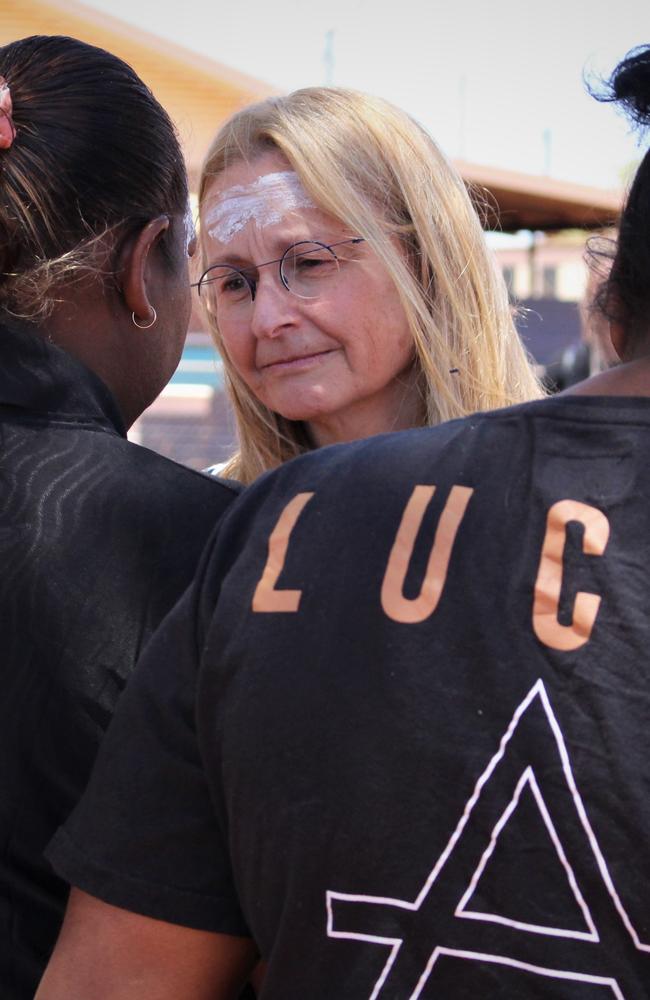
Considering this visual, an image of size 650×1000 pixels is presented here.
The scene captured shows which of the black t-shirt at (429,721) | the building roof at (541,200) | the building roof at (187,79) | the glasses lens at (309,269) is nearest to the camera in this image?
the black t-shirt at (429,721)

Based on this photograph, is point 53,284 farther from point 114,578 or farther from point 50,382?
point 114,578

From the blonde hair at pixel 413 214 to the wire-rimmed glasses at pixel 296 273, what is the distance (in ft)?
0.24

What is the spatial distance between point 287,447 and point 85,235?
1219 millimetres

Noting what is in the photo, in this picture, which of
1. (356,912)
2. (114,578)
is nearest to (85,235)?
(114,578)

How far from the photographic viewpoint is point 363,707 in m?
0.84

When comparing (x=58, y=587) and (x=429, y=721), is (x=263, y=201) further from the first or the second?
(x=429, y=721)

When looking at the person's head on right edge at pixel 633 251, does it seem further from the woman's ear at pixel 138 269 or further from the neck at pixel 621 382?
the woman's ear at pixel 138 269

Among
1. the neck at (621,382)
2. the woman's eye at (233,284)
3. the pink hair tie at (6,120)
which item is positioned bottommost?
the woman's eye at (233,284)

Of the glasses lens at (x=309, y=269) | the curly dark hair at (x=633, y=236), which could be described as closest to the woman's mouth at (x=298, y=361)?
the glasses lens at (x=309, y=269)

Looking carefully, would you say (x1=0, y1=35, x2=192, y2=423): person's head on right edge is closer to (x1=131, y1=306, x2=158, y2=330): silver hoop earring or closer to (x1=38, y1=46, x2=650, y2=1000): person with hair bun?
(x1=131, y1=306, x2=158, y2=330): silver hoop earring

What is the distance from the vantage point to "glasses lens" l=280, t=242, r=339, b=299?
2.08 meters

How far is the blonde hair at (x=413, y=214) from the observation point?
208 cm

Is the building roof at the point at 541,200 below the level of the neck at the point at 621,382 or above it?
below

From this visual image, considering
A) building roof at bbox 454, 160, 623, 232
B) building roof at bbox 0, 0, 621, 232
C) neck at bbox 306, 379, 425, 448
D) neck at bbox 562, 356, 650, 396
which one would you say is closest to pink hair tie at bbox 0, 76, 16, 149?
neck at bbox 562, 356, 650, 396
